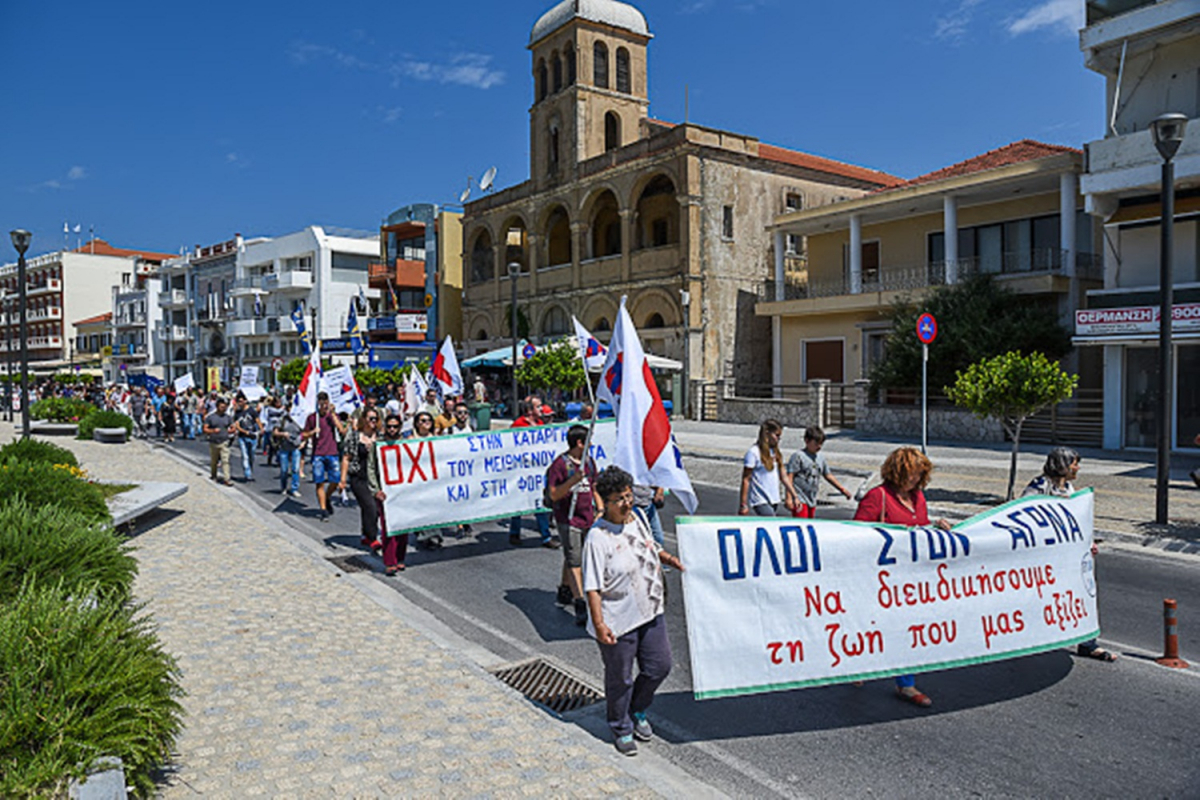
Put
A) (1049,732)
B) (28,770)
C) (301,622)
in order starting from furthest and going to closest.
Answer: (301,622) < (1049,732) < (28,770)

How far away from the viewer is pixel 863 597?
209 inches

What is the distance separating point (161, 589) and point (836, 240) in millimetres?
30040

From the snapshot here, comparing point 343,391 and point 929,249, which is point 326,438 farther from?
point 929,249

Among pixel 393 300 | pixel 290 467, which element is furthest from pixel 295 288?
pixel 290 467

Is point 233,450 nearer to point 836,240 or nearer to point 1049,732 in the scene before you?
point 836,240

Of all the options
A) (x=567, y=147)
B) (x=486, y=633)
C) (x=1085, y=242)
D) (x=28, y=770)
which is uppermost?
(x=567, y=147)

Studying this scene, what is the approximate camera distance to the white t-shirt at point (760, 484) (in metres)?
8.07

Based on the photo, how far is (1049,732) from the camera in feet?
16.9

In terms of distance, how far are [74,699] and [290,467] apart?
11.2 metres

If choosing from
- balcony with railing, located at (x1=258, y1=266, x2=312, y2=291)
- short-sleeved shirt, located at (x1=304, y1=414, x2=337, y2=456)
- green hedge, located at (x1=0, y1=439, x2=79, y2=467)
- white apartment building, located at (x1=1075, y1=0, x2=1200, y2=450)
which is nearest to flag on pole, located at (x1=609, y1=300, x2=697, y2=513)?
short-sleeved shirt, located at (x1=304, y1=414, x2=337, y2=456)

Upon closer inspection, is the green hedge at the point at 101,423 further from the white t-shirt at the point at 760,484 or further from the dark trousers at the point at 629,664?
the dark trousers at the point at 629,664

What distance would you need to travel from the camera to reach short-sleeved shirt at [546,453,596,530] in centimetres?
781

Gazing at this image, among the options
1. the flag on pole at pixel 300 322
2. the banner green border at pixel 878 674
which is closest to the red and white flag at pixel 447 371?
the banner green border at pixel 878 674

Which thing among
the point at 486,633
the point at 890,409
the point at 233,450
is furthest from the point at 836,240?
the point at 486,633
